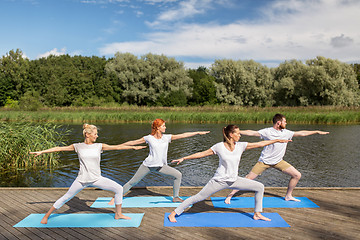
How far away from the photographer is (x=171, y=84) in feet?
183

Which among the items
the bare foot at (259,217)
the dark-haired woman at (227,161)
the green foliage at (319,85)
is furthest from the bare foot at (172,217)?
the green foliage at (319,85)

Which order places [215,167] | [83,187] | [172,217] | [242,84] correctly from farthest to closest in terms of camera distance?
[242,84] → [215,167] → [172,217] → [83,187]

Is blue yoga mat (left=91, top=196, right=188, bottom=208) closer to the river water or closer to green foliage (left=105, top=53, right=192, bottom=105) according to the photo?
the river water

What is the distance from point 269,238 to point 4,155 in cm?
947

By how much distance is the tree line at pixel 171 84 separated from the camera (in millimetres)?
51812

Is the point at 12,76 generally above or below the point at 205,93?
above

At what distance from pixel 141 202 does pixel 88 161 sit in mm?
1628

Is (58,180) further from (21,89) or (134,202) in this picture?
(21,89)

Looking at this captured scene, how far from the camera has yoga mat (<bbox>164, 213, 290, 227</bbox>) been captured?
4719 millimetres

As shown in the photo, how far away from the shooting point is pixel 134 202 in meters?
5.91

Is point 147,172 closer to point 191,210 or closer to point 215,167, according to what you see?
point 191,210

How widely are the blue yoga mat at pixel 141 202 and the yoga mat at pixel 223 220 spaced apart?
599 mm

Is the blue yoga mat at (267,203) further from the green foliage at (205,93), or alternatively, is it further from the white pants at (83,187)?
the green foliage at (205,93)

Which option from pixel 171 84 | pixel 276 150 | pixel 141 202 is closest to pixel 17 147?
pixel 141 202
